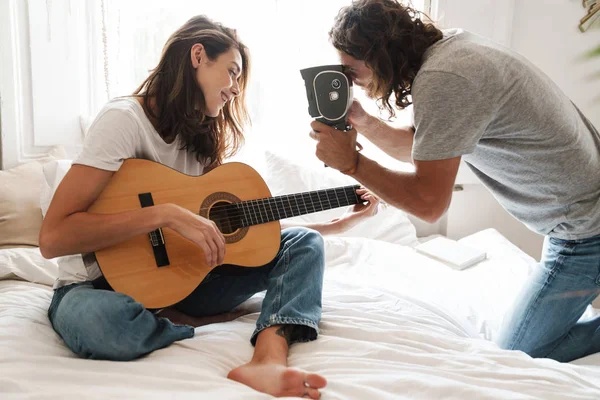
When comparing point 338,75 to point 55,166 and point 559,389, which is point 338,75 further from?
point 55,166

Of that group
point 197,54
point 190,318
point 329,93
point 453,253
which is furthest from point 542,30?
point 190,318

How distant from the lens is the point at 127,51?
2301 millimetres

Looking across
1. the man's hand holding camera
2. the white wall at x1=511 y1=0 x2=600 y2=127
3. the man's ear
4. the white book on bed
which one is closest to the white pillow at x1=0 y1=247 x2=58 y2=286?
the man's ear

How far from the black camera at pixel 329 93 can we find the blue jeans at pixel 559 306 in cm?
68

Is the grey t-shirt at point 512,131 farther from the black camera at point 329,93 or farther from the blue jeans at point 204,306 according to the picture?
the blue jeans at point 204,306

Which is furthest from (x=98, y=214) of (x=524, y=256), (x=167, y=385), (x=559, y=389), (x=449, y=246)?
(x=524, y=256)

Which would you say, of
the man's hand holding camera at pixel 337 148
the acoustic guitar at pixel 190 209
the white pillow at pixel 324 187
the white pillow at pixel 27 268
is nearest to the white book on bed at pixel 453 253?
the white pillow at pixel 324 187

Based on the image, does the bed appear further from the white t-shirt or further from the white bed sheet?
the white t-shirt

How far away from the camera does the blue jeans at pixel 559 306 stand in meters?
1.35

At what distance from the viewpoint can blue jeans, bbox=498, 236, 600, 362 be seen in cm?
135

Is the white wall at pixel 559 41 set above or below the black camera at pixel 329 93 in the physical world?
above

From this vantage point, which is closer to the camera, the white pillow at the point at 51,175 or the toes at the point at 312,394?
the toes at the point at 312,394

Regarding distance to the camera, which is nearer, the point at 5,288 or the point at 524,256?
the point at 5,288

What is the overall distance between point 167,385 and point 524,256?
1.49 meters
